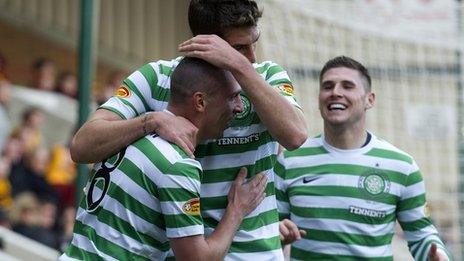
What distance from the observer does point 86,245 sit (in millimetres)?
4516

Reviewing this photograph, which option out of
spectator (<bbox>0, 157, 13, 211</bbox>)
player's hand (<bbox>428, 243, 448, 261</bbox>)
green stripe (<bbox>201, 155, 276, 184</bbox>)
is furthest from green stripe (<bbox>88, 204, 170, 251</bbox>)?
spectator (<bbox>0, 157, 13, 211</bbox>)

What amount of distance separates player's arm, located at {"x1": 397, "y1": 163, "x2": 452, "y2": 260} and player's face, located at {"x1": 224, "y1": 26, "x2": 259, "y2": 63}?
6.21 ft

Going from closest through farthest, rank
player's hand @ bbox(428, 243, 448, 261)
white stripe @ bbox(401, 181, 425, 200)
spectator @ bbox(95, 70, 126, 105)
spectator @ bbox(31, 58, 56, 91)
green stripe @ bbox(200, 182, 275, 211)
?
green stripe @ bbox(200, 182, 275, 211), player's hand @ bbox(428, 243, 448, 261), white stripe @ bbox(401, 181, 425, 200), spectator @ bbox(95, 70, 126, 105), spectator @ bbox(31, 58, 56, 91)

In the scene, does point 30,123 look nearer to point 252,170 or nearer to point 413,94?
point 413,94

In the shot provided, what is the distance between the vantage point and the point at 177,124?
14.7 feet

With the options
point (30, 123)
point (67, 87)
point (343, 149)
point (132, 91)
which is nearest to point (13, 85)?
point (67, 87)

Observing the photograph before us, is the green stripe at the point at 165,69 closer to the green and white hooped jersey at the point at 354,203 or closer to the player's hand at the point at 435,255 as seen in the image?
Result: the green and white hooped jersey at the point at 354,203

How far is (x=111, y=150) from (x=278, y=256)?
0.90m

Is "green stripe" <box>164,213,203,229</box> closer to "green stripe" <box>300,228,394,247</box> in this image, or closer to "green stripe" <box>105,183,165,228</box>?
"green stripe" <box>105,183,165,228</box>

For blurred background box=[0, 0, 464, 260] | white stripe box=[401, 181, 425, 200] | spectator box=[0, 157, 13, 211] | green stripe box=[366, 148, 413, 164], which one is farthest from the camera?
spectator box=[0, 157, 13, 211]

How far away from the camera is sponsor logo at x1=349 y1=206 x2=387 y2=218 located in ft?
20.6

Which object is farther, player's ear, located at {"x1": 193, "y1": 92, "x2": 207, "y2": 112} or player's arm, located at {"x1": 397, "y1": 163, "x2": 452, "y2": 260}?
player's arm, located at {"x1": 397, "y1": 163, "x2": 452, "y2": 260}

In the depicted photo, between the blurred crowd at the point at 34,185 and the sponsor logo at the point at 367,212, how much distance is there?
5.58 m

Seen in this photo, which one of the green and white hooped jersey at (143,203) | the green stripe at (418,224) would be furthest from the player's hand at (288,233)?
the green and white hooped jersey at (143,203)
